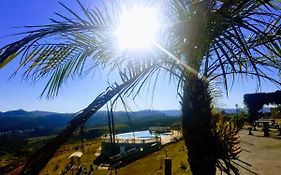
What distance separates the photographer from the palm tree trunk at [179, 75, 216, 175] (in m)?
4.80

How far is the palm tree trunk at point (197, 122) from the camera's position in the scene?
4.80 m

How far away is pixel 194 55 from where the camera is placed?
3.63 m

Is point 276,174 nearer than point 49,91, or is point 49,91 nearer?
point 49,91

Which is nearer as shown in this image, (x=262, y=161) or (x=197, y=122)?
(x=197, y=122)

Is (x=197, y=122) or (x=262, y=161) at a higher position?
(x=197, y=122)

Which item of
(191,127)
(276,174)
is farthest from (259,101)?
(191,127)

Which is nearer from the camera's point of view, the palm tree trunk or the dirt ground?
the palm tree trunk

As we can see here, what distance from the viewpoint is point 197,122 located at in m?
4.83

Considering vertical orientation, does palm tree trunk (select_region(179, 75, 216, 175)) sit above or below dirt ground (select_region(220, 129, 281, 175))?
above

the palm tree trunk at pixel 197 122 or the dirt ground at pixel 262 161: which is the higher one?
the palm tree trunk at pixel 197 122

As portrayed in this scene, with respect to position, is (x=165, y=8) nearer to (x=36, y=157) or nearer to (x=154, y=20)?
(x=154, y=20)

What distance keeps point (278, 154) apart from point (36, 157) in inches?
549

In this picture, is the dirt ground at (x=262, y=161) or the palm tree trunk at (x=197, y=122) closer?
the palm tree trunk at (x=197, y=122)

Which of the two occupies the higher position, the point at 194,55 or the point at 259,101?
the point at 259,101
